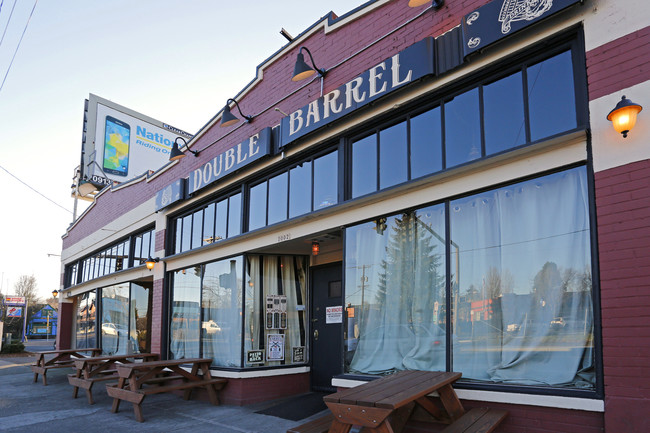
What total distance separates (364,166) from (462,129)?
1677 millimetres

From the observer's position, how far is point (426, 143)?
20.6ft

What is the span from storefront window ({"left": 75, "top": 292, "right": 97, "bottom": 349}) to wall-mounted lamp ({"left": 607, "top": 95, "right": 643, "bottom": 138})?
16.6 meters

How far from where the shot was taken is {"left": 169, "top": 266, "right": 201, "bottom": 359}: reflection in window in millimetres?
10492

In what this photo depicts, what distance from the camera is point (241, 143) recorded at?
9461 millimetres

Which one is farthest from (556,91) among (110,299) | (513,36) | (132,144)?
(132,144)

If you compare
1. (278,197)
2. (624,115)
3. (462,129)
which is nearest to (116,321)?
(278,197)

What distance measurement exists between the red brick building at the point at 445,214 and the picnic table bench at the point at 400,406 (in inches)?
10.4

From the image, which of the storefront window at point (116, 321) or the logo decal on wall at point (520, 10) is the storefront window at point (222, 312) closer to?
the storefront window at point (116, 321)

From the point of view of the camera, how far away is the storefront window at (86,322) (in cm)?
1677

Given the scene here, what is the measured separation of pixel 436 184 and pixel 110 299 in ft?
42.7

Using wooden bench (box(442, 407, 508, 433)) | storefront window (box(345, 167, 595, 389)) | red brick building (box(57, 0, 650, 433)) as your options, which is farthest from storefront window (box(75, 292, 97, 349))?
wooden bench (box(442, 407, 508, 433))

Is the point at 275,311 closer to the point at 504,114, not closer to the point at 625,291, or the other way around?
the point at 504,114

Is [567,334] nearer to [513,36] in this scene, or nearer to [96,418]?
[513,36]

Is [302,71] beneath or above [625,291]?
above
